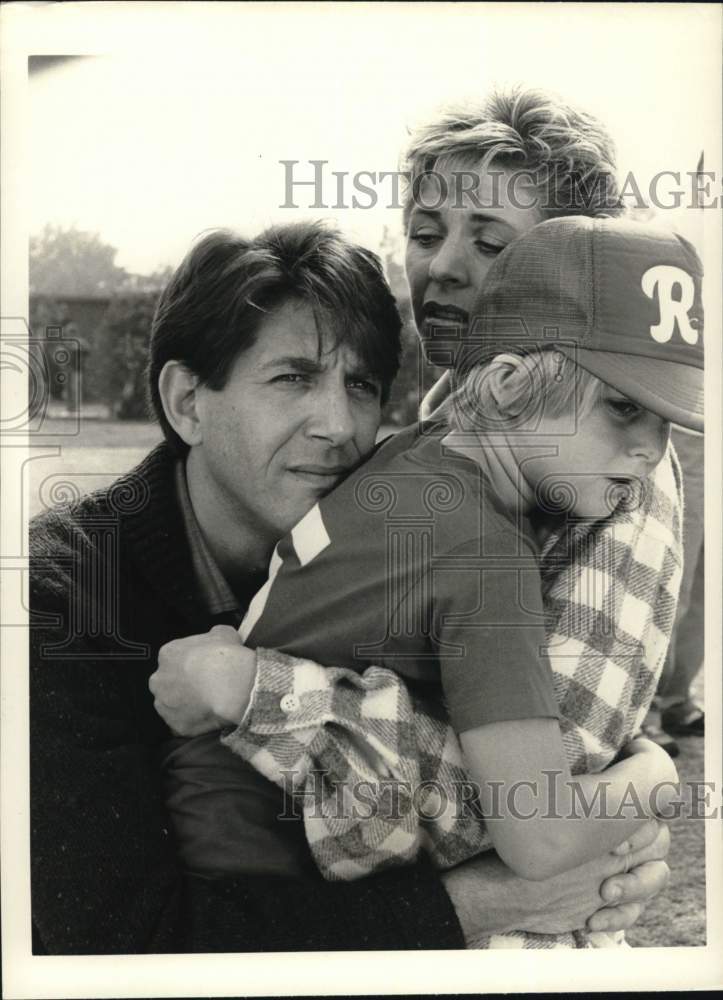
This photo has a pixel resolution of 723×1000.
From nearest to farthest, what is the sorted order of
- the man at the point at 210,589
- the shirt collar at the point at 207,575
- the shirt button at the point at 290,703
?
the shirt button at the point at 290,703 → the man at the point at 210,589 → the shirt collar at the point at 207,575

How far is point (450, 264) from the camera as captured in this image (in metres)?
2.18

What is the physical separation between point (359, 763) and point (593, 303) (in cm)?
97

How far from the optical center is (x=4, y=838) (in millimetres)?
2303

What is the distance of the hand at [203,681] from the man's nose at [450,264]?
0.80 meters

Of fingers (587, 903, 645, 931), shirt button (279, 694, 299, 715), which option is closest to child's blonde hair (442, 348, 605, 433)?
shirt button (279, 694, 299, 715)

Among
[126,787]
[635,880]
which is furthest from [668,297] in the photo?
[126,787]

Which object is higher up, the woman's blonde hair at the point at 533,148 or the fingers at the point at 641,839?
the woman's blonde hair at the point at 533,148

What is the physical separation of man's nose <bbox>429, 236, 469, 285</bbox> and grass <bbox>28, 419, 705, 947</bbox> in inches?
25.2

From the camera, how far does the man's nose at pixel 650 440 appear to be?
217 centimetres

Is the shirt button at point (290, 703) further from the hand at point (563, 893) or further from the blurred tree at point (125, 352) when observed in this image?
the blurred tree at point (125, 352)

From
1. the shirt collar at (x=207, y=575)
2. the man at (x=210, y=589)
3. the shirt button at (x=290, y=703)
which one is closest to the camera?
the shirt button at (x=290, y=703)

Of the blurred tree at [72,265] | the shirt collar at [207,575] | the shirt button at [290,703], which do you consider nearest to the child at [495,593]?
the shirt button at [290,703]

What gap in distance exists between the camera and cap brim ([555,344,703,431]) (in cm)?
211

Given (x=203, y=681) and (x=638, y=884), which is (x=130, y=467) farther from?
(x=638, y=884)
